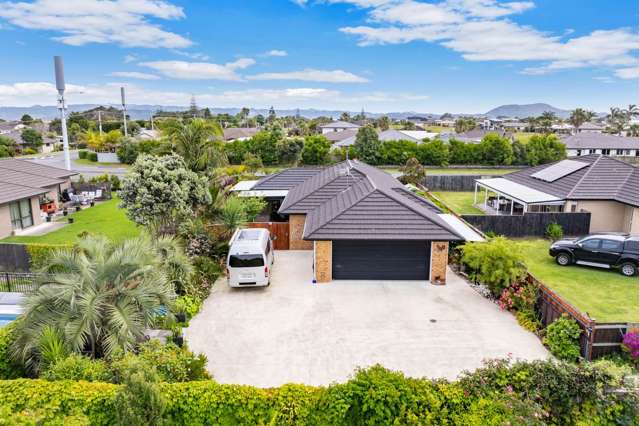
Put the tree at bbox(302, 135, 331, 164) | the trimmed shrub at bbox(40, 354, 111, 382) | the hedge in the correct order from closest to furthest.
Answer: the hedge
the trimmed shrub at bbox(40, 354, 111, 382)
the tree at bbox(302, 135, 331, 164)

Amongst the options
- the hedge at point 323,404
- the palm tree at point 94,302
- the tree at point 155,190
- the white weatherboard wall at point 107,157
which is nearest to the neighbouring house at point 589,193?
the hedge at point 323,404

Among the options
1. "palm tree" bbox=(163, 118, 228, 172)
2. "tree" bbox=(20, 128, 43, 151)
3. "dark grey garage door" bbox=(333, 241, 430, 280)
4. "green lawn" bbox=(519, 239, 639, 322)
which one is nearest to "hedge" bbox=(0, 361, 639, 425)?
"green lawn" bbox=(519, 239, 639, 322)

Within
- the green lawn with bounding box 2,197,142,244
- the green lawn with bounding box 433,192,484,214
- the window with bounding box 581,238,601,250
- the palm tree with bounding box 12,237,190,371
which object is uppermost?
the palm tree with bounding box 12,237,190,371

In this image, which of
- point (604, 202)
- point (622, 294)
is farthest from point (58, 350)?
point (604, 202)

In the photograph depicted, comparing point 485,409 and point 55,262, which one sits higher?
point 55,262

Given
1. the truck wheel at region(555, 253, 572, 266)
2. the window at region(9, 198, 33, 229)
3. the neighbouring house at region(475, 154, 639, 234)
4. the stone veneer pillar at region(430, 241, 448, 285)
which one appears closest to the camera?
the stone veneer pillar at region(430, 241, 448, 285)

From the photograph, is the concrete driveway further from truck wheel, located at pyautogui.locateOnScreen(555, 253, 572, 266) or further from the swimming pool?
truck wheel, located at pyautogui.locateOnScreen(555, 253, 572, 266)

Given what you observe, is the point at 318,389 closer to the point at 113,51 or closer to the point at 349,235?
the point at 349,235

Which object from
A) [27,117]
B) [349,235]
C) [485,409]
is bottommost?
[485,409]

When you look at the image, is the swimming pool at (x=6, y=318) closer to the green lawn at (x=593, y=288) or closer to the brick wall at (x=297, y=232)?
the brick wall at (x=297, y=232)
